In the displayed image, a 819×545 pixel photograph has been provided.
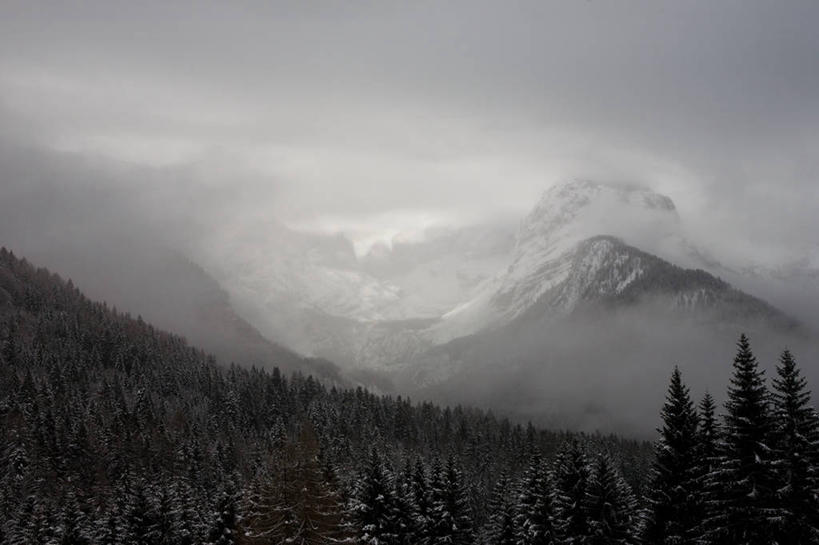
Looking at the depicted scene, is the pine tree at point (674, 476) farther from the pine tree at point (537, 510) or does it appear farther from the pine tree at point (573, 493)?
the pine tree at point (537, 510)

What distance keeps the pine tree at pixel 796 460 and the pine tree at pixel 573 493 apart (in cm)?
1663

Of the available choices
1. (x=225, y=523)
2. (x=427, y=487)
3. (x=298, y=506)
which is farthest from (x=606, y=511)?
(x=225, y=523)

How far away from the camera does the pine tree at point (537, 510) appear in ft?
178

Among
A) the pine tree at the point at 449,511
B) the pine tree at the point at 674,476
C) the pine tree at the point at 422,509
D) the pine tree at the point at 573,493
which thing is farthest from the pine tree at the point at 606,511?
the pine tree at the point at 422,509

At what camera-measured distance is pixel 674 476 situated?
144 ft

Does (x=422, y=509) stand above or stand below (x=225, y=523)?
above

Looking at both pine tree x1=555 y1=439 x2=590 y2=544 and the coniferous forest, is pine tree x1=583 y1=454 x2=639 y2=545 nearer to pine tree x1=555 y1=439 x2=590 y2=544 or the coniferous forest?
the coniferous forest

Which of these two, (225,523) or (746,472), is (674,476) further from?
(225,523)

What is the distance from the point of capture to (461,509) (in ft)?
207

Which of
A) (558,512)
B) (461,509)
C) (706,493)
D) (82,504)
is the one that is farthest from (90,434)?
(706,493)

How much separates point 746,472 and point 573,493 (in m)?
16.5

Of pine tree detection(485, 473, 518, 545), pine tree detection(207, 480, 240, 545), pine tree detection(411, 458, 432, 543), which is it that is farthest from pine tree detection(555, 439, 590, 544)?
pine tree detection(207, 480, 240, 545)

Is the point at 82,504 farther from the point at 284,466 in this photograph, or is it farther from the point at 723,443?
the point at 723,443

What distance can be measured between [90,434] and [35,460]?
12.4m
